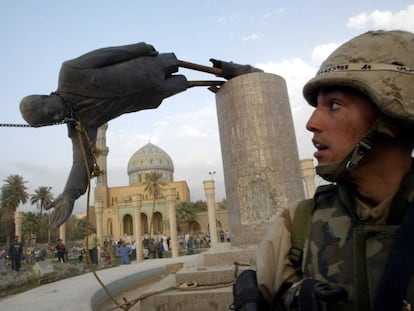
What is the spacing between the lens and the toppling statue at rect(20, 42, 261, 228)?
3.66 metres

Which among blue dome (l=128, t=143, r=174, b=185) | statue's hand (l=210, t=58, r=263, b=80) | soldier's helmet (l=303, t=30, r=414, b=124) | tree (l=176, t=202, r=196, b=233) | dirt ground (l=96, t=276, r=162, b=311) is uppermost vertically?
blue dome (l=128, t=143, r=174, b=185)

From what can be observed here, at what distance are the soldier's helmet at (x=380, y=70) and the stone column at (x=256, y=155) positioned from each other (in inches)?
165

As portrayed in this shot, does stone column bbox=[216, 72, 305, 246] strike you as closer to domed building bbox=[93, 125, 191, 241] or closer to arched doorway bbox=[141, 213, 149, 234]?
domed building bbox=[93, 125, 191, 241]

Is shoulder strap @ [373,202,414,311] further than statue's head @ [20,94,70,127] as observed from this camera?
No

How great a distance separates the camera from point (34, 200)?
46594mm

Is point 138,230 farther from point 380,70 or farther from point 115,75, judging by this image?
point 380,70

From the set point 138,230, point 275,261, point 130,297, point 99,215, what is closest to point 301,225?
point 275,261

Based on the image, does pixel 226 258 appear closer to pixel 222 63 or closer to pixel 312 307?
pixel 222 63

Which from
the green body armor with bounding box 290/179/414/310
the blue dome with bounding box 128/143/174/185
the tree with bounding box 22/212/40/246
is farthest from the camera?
the blue dome with bounding box 128/143/174/185

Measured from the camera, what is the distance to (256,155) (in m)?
5.50

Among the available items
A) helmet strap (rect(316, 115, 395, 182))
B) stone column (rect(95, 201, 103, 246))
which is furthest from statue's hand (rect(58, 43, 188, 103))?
stone column (rect(95, 201, 103, 246))

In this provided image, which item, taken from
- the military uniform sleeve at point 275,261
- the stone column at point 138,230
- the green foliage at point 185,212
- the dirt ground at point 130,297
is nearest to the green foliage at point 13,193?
the green foliage at point 185,212

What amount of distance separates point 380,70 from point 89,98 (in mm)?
3327

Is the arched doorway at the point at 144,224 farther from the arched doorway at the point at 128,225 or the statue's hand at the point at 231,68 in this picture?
the statue's hand at the point at 231,68
